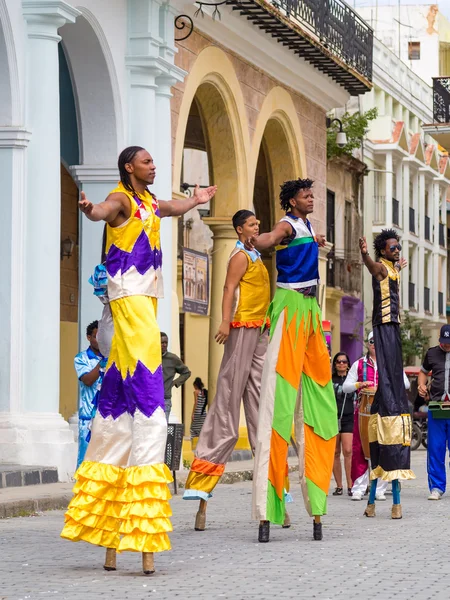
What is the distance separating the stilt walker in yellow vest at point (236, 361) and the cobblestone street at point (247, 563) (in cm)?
52

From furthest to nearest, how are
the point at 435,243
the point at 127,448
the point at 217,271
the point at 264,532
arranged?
1. the point at 435,243
2. the point at 217,271
3. the point at 264,532
4. the point at 127,448

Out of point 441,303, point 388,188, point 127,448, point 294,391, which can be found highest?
point 388,188

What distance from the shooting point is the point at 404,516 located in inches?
490

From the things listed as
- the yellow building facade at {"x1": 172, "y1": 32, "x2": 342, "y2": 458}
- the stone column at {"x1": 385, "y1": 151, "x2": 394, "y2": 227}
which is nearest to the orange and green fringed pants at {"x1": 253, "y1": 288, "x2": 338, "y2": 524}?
the yellow building facade at {"x1": 172, "y1": 32, "x2": 342, "y2": 458}

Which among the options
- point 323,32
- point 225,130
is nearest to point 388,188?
point 323,32

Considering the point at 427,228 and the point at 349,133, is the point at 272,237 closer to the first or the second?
the point at 349,133

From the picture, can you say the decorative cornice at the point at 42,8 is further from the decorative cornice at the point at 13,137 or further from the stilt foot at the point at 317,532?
the stilt foot at the point at 317,532

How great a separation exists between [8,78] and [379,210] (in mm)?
39869

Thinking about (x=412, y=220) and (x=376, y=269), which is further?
(x=412, y=220)

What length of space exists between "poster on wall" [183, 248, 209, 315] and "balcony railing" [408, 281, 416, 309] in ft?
115

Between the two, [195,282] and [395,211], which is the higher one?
[395,211]

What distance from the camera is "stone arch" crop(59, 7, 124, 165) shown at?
1738cm

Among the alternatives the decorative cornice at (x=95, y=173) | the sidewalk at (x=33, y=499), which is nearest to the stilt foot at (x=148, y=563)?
the sidewalk at (x=33, y=499)

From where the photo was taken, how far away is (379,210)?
54.1 m
